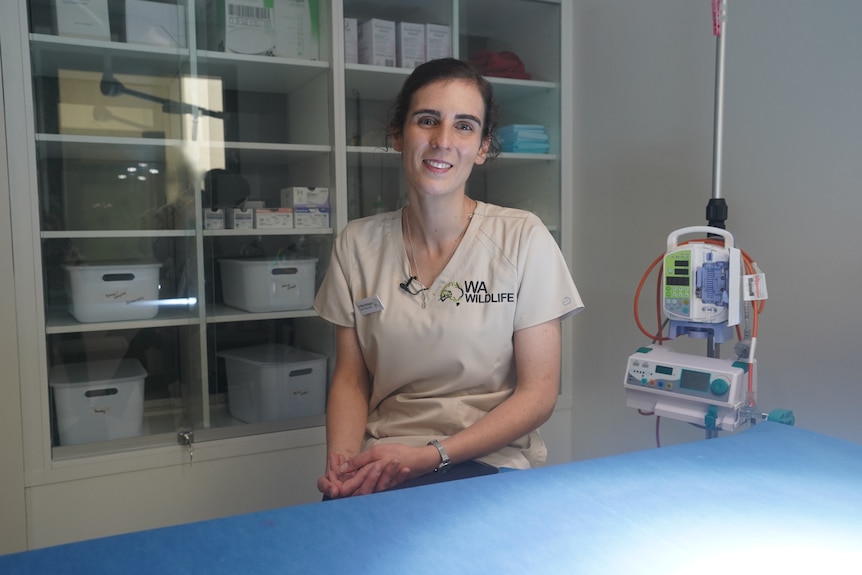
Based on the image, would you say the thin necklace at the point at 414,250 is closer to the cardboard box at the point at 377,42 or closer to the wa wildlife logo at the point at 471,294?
the wa wildlife logo at the point at 471,294

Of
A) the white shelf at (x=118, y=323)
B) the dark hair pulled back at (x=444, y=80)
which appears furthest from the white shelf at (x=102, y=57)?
the dark hair pulled back at (x=444, y=80)

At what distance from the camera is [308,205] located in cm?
253

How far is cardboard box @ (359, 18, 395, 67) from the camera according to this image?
2.60 m

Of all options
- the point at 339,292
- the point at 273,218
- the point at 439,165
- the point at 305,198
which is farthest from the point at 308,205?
the point at 439,165

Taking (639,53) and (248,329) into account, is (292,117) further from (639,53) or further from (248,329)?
(639,53)

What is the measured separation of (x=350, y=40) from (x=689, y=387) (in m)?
1.68

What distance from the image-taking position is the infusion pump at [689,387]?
1.56 meters

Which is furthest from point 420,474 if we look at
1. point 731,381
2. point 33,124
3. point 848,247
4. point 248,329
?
point 33,124

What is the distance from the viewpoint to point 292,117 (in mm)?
2660

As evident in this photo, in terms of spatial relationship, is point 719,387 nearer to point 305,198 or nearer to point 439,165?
point 439,165

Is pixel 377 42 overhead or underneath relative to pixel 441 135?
overhead

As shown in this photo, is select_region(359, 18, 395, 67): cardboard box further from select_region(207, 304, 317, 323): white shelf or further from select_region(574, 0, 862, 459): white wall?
select_region(207, 304, 317, 323): white shelf

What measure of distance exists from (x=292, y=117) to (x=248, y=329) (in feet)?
2.56

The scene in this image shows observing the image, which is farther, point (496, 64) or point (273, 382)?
point (496, 64)
